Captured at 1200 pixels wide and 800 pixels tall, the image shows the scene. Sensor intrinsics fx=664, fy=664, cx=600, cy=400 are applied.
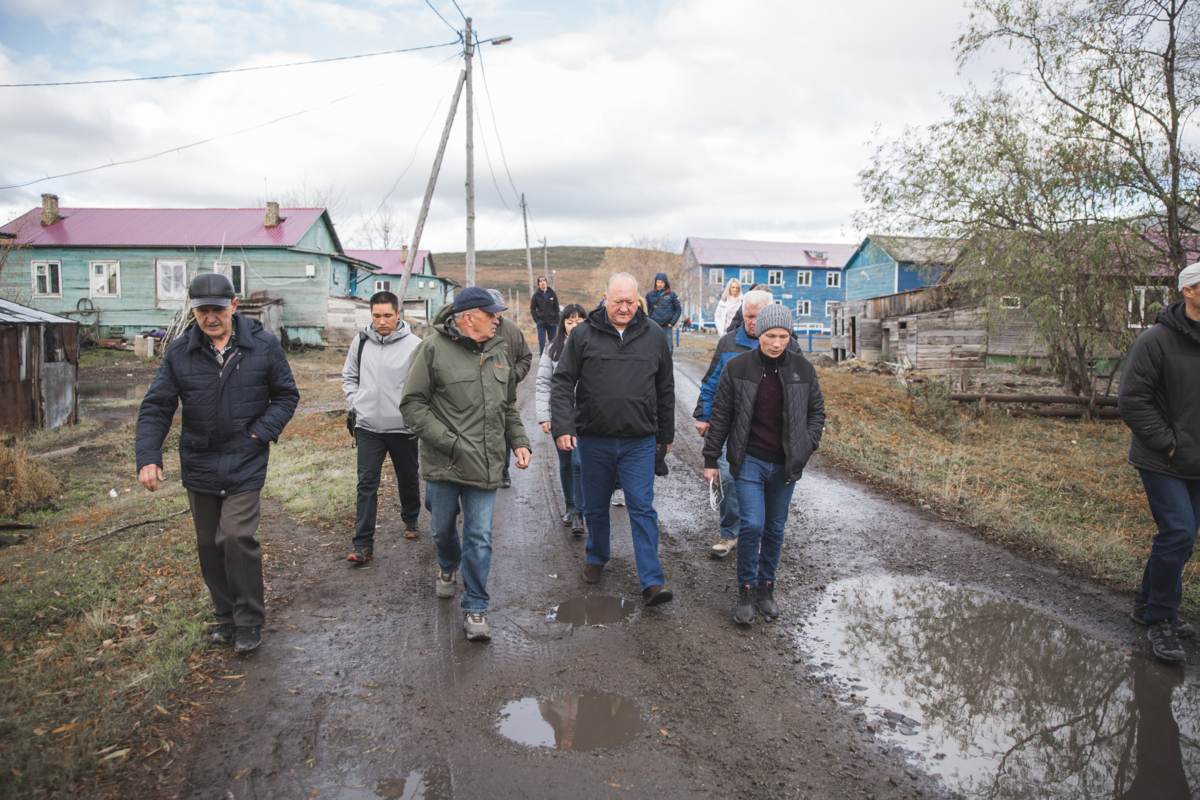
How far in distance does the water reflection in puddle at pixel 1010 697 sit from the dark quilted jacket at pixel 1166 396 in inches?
46.4

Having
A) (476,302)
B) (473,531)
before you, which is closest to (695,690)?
(473,531)

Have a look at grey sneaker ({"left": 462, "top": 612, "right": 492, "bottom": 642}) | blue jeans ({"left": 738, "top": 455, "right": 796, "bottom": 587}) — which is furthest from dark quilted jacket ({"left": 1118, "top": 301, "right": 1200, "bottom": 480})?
grey sneaker ({"left": 462, "top": 612, "right": 492, "bottom": 642})

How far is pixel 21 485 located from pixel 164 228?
25.7 meters

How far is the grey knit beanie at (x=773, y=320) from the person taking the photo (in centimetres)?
428

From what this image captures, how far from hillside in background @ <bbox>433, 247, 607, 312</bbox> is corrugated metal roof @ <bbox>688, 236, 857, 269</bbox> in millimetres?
42051

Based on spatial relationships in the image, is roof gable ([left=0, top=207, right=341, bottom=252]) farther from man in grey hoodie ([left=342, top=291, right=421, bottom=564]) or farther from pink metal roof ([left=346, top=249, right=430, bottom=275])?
man in grey hoodie ([left=342, top=291, right=421, bottom=564])

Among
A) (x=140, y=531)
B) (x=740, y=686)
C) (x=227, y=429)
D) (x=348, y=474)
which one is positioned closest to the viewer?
(x=740, y=686)

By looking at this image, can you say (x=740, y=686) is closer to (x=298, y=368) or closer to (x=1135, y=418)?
(x=1135, y=418)

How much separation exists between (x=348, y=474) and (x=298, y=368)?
15.3 metres

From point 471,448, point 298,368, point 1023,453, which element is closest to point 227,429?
point 471,448

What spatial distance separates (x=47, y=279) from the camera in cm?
2767

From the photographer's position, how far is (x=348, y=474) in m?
7.88

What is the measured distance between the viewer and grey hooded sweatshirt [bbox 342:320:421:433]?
16.9 feet

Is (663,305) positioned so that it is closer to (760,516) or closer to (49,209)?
(760,516)
